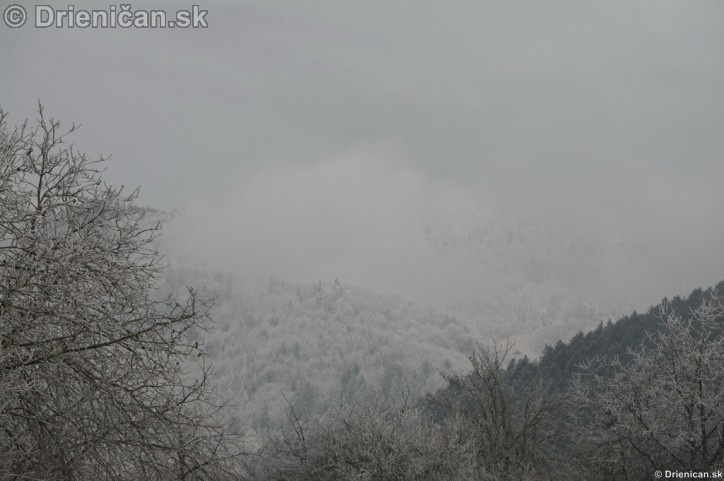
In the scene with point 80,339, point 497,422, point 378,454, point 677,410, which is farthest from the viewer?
point 497,422

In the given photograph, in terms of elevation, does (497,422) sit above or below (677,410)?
above

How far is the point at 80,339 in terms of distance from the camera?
6.21m

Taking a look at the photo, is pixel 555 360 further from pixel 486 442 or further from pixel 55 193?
pixel 55 193

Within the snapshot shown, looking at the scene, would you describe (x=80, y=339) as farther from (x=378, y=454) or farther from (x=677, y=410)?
(x=378, y=454)

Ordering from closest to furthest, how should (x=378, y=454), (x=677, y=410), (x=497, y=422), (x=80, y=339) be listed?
(x=80, y=339)
(x=677, y=410)
(x=378, y=454)
(x=497, y=422)

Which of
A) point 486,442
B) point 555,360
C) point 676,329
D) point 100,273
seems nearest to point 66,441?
point 100,273

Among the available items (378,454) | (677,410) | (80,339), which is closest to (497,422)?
(378,454)

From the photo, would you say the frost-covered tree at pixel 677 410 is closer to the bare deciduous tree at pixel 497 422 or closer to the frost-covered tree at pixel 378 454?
the frost-covered tree at pixel 378 454

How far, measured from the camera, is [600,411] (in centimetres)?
2045

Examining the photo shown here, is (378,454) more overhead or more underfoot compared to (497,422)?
more underfoot

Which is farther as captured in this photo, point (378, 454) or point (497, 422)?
point (497, 422)

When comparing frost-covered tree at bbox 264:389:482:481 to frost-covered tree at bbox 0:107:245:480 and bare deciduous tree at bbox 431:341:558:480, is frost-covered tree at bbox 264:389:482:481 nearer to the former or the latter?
bare deciduous tree at bbox 431:341:558:480

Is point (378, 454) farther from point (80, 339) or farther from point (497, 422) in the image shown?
point (80, 339)

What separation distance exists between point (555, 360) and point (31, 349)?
3208 inches
